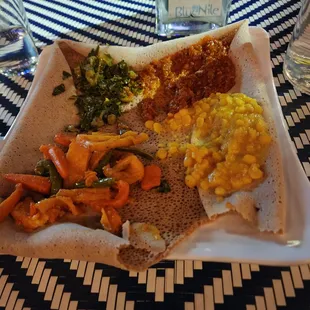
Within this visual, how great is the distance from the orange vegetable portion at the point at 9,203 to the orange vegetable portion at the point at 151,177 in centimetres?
45

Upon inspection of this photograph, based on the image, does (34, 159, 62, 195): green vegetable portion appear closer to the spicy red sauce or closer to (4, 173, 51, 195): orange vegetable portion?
(4, 173, 51, 195): orange vegetable portion

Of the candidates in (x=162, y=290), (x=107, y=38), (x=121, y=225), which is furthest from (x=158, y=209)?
(x=107, y=38)

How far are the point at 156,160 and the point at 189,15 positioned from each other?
103 centimetres

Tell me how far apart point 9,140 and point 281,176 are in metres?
1.07

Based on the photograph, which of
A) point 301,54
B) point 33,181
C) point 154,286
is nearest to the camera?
point 154,286

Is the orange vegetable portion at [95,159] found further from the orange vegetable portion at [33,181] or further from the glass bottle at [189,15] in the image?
the glass bottle at [189,15]

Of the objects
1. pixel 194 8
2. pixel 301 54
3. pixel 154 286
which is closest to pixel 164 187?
pixel 154 286

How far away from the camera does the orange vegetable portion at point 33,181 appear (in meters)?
1.39

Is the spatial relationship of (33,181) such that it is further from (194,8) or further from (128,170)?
(194,8)

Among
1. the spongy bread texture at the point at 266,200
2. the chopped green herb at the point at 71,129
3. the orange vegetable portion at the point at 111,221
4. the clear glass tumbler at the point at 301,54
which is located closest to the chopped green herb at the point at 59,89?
the chopped green herb at the point at 71,129

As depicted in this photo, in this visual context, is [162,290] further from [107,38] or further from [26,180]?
[107,38]

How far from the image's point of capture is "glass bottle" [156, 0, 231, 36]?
2.11 meters

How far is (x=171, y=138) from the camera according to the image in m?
1.66

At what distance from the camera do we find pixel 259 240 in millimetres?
1181
